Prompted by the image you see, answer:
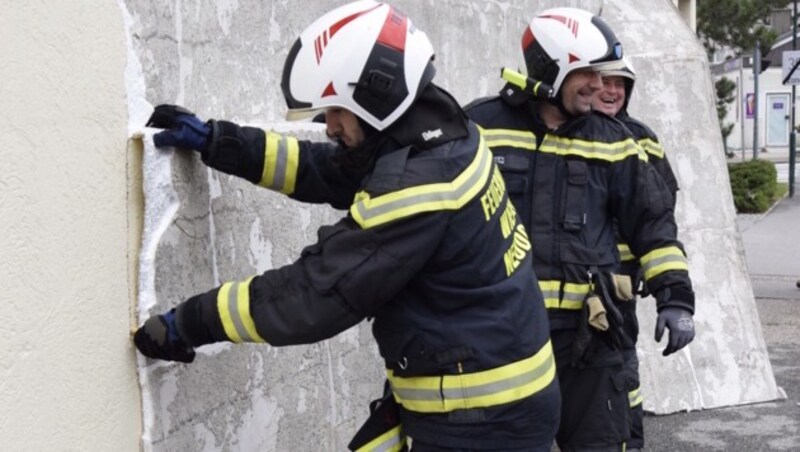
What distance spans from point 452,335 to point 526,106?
5.00ft

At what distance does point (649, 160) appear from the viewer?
4.65m

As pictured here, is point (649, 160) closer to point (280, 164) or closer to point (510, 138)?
point (510, 138)

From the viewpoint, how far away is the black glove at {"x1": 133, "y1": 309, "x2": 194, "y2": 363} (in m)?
2.87

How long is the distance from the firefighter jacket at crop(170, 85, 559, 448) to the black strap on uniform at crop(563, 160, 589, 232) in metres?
0.91

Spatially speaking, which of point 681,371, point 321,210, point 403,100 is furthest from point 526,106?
point 681,371

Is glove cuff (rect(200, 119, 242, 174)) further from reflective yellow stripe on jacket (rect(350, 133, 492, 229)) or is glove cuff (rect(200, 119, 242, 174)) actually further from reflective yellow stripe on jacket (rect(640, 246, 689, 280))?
reflective yellow stripe on jacket (rect(640, 246, 689, 280))

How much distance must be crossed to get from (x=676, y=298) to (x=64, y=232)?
243cm

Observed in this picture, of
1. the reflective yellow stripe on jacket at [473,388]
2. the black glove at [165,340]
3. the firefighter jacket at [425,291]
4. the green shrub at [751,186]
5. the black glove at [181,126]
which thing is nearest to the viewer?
the firefighter jacket at [425,291]

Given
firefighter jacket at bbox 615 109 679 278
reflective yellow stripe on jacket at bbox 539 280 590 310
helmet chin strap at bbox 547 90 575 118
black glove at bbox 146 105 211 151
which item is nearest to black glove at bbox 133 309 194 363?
black glove at bbox 146 105 211 151

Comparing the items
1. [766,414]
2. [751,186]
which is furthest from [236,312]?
[751,186]

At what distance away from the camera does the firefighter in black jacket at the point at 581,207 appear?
414 centimetres

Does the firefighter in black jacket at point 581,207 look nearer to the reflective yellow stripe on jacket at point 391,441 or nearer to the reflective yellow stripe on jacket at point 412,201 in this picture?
the reflective yellow stripe on jacket at point 391,441

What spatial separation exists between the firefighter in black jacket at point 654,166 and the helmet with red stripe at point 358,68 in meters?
1.62

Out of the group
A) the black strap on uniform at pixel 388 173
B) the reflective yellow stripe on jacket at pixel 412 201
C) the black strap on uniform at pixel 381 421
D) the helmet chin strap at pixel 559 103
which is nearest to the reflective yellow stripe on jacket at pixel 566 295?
the helmet chin strap at pixel 559 103
